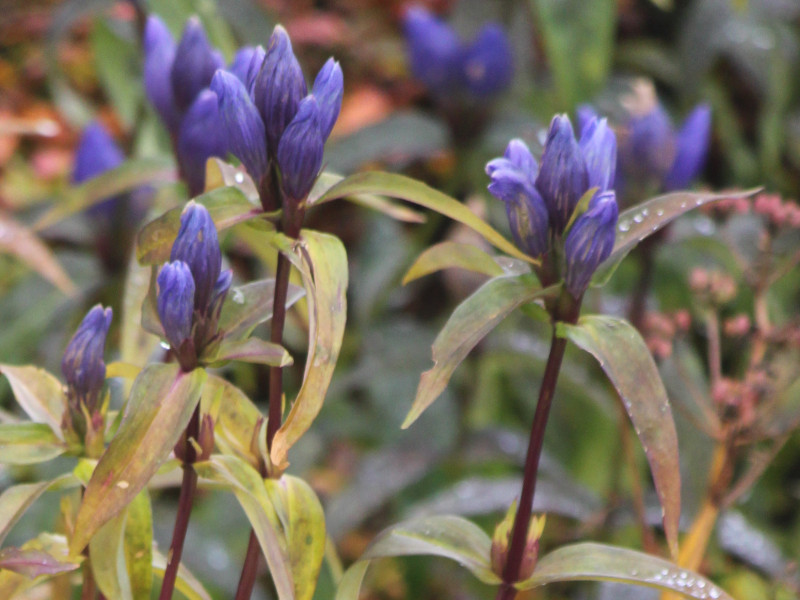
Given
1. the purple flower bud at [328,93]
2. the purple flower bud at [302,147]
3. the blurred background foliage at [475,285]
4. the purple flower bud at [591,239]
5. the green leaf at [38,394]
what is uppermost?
the purple flower bud at [328,93]

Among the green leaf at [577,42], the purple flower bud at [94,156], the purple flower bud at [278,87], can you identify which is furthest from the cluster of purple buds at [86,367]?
the green leaf at [577,42]

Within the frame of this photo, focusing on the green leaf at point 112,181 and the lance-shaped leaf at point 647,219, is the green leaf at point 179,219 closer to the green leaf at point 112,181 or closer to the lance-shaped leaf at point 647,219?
the lance-shaped leaf at point 647,219

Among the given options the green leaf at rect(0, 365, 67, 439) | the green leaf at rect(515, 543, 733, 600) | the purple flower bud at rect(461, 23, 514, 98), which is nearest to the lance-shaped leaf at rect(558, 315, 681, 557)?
the green leaf at rect(515, 543, 733, 600)

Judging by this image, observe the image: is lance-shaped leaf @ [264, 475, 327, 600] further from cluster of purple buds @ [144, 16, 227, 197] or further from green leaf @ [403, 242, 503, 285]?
cluster of purple buds @ [144, 16, 227, 197]

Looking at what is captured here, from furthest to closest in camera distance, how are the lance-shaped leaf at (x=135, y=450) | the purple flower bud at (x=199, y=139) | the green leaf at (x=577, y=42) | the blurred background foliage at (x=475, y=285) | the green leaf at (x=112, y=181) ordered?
the green leaf at (x=577, y=42), the blurred background foliage at (x=475, y=285), the green leaf at (x=112, y=181), the purple flower bud at (x=199, y=139), the lance-shaped leaf at (x=135, y=450)

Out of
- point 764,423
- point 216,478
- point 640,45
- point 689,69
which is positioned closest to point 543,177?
point 216,478

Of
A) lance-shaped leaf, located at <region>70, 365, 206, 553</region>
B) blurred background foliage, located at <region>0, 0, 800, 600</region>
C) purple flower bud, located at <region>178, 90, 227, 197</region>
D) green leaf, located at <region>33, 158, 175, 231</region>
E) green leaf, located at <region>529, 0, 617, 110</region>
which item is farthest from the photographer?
green leaf, located at <region>529, 0, 617, 110</region>

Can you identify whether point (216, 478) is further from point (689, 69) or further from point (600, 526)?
point (689, 69)
